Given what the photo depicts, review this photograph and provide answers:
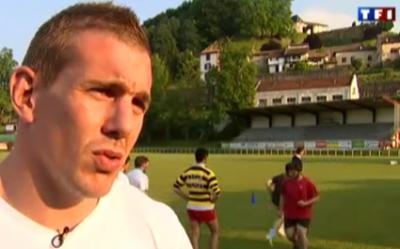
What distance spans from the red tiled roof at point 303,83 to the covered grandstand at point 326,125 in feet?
72.4

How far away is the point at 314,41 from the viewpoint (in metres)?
166

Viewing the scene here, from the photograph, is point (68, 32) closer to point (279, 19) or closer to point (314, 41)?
point (279, 19)

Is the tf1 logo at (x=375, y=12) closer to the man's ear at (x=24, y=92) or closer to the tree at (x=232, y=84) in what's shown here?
the tree at (x=232, y=84)

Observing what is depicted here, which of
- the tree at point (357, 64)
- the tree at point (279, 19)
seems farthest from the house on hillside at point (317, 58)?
the tree at point (279, 19)

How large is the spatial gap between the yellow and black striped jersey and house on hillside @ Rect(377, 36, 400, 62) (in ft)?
454

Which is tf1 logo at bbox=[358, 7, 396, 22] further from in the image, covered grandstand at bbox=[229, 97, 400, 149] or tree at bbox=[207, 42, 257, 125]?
covered grandstand at bbox=[229, 97, 400, 149]

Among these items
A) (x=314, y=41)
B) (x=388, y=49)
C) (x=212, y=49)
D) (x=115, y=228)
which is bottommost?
(x=115, y=228)

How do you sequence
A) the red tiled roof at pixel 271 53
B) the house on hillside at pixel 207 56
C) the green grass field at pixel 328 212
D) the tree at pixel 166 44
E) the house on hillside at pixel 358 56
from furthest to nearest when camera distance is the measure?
the tree at pixel 166 44
the red tiled roof at pixel 271 53
the house on hillside at pixel 358 56
the house on hillside at pixel 207 56
the green grass field at pixel 328 212

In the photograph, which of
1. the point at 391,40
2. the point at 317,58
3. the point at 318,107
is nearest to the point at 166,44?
the point at 317,58

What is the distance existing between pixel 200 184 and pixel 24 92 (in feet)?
32.6

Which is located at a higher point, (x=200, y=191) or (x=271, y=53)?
(x=271, y=53)

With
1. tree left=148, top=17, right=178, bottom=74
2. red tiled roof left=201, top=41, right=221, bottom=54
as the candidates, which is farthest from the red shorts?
tree left=148, top=17, right=178, bottom=74

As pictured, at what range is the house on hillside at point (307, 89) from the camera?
375 ft

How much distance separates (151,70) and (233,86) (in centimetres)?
→ 10063
